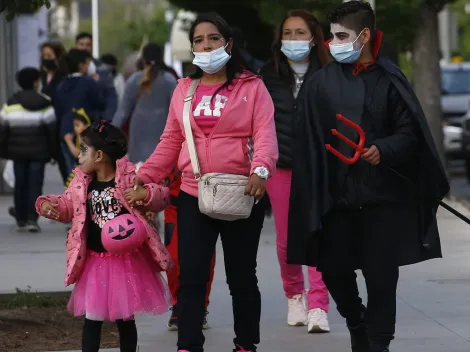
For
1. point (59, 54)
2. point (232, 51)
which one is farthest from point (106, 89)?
point (232, 51)

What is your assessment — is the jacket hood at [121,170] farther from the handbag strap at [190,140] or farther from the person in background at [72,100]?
the person in background at [72,100]

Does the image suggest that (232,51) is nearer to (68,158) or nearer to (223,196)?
(223,196)

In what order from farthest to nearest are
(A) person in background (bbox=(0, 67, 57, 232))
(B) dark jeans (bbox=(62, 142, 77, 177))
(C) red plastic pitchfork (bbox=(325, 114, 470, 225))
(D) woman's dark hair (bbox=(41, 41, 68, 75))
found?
(D) woman's dark hair (bbox=(41, 41, 68, 75))
(A) person in background (bbox=(0, 67, 57, 232))
(B) dark jeans (bbox=(62, 142, 77, 177))
(C) red plastic pitchfork (bbox=(325, 114, 470, 225))

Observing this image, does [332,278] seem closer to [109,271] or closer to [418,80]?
[109,271]

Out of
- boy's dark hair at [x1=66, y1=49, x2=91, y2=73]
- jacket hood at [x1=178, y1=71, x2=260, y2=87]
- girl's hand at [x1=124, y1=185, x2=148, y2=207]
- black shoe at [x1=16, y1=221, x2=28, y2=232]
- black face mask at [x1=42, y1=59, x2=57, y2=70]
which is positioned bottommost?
Result: black shoe at [x1=16, y1=221, x2=28, y2=232]

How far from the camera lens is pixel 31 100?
13.4 metres

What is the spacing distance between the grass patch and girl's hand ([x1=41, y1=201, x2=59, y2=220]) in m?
2.45

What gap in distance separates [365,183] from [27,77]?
314 inches

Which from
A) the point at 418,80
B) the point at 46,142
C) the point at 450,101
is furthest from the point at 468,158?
the point at 46,142

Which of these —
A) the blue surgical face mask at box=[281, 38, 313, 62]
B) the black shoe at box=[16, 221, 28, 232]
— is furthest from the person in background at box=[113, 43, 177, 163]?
the blue surgical face mask at box=[281, 38, 313, 62]

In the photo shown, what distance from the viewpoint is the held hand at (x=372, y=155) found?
5816 millimetres

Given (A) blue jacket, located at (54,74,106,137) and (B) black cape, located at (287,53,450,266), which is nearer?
(B) black cape, located at (287,53,450,266)

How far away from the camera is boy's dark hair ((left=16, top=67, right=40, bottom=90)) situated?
43.9ft

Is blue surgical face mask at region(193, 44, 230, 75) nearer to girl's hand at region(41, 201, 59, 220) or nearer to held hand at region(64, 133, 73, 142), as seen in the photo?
girl's hand at region(41, 201, 59, 220)
